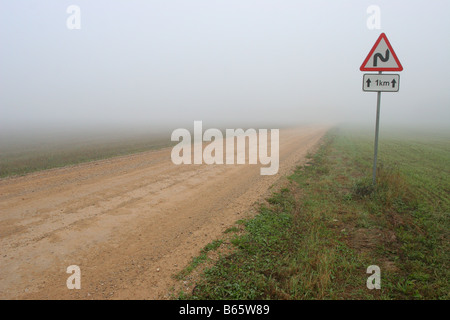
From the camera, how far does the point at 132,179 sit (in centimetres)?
829

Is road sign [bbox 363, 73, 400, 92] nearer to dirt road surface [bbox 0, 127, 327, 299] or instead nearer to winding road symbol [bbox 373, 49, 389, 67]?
winding road symbol [bbox 373, 49, 389, 67]

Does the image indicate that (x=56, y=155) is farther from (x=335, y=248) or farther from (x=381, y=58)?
(x=381, y=58)

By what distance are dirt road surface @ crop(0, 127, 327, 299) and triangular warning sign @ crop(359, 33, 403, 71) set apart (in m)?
4.36

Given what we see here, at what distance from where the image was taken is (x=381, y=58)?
6164 mm

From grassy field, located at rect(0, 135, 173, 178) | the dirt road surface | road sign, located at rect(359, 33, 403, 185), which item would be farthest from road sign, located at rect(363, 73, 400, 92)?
grassy field, located at rect(0, 135, 173, 178)

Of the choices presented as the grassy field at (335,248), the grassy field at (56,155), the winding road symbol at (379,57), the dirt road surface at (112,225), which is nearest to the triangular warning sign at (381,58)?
the winding road symbol at (379,57)

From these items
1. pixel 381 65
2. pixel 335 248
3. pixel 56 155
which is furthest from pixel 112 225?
pixel 56 155

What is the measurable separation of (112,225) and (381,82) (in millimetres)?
7323

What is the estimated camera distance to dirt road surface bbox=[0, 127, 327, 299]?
3.31 metres

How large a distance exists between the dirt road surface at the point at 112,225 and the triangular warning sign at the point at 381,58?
4.36m

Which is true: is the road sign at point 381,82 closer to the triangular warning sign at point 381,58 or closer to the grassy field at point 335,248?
the triangular warning sign at point 381,58
